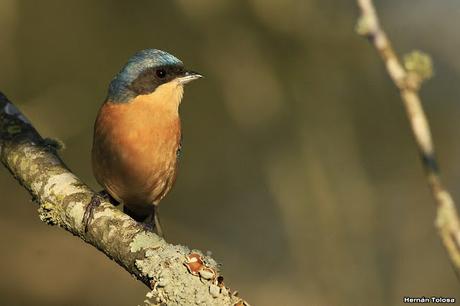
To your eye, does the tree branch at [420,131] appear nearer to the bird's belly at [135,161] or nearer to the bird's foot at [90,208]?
the bird's foot at [90,208]

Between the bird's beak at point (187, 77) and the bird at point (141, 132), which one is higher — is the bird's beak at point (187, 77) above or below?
above

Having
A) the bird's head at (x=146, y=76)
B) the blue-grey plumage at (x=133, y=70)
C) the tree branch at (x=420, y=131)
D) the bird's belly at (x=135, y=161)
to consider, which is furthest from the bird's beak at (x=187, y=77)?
the tree branch at (x=420, y=131)

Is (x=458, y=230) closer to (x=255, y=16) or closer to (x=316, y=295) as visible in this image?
(x=316, y=295)

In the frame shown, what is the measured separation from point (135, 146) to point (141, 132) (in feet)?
0.47

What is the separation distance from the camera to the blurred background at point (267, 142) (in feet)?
29.6

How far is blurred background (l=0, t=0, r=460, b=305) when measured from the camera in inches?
356

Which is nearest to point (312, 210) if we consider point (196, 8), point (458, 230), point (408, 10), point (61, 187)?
point (196, 8)

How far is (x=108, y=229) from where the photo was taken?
4.61 metres

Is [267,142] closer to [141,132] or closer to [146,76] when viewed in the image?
[146,76]

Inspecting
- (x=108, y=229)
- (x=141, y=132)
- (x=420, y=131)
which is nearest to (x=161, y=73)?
(x=141, y=132)

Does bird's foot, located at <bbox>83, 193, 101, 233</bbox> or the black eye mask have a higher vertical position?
the black eye mask

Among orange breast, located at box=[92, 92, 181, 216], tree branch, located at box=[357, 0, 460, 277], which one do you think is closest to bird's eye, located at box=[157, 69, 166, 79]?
orange breast, located at box=[92, 92, 181, 216]

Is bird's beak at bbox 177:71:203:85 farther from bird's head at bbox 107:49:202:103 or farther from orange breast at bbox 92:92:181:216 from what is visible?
orange breast at bbox 92:92:181:216

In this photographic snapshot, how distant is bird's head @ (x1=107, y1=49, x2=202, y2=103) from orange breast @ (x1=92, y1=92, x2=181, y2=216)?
0.34ft
